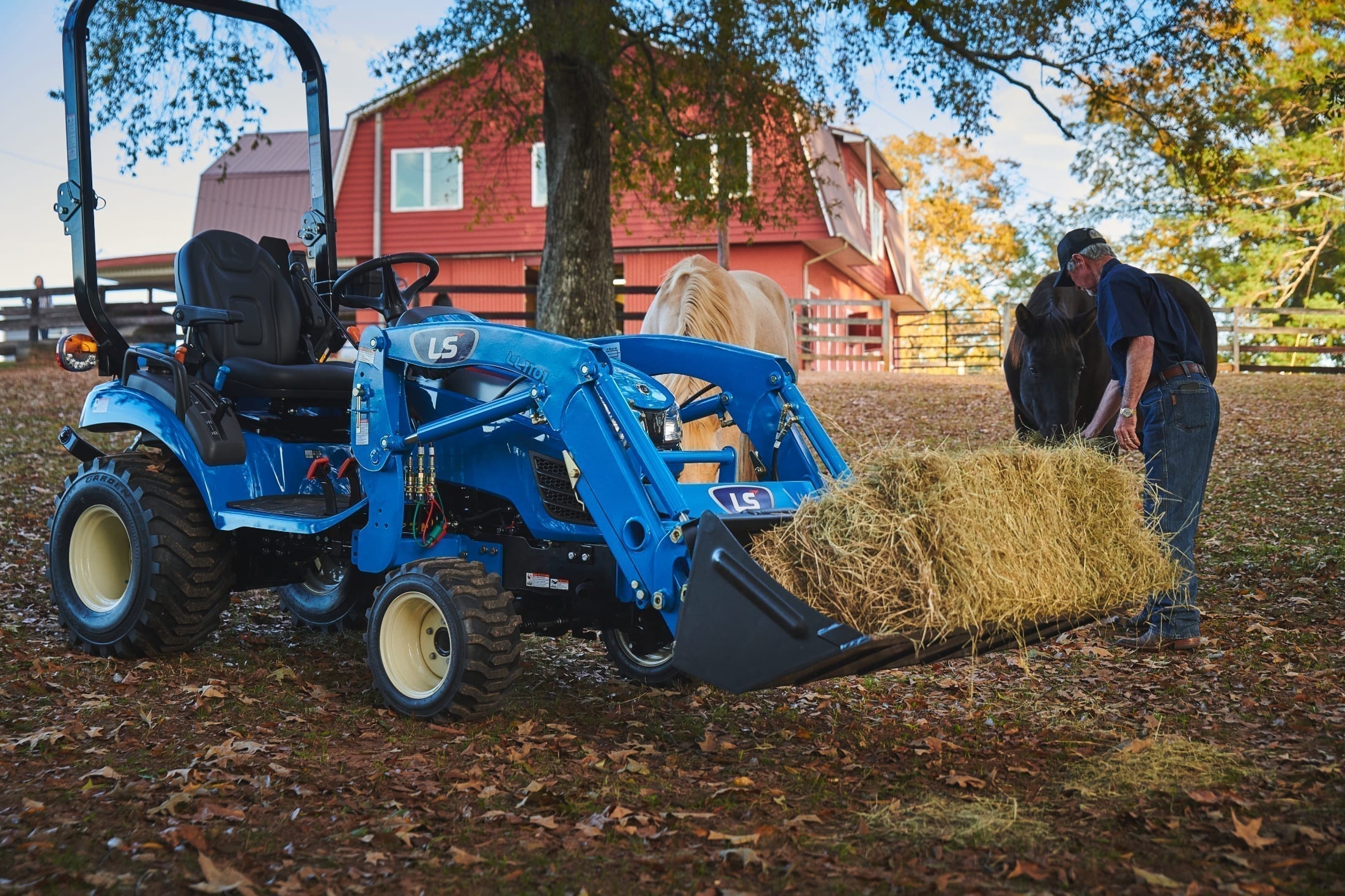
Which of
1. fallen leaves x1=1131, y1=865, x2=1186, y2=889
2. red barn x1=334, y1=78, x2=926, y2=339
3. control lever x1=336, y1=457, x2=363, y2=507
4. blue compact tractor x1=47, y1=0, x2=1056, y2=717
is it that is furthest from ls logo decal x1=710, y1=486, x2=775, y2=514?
red barn x1=334, y1=78, x2=926, y2=339

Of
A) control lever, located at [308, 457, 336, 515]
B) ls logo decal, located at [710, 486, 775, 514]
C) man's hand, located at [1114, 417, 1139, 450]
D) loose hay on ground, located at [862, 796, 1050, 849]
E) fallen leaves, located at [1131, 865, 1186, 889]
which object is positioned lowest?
loose hay on ground, located at [862, 796, 1050, 849]

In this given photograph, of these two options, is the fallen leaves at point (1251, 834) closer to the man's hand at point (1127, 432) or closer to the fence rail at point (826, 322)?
the man's hand at point (1127, 432)

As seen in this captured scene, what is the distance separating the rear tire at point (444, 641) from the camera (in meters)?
4.26

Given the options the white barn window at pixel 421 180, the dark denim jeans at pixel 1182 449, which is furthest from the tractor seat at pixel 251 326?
the white barn window at pixel 421 180

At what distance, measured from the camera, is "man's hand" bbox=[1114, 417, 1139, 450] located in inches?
214

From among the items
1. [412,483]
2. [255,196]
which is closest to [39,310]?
[255,196]

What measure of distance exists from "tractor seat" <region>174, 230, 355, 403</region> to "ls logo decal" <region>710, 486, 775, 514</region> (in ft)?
7.37

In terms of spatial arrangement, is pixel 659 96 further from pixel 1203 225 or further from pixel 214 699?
pixel 1203 225

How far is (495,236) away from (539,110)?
5.91m

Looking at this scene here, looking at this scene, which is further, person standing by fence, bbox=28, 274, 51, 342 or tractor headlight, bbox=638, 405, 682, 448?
person standing by fence, bbox=28, 274, 51, 342

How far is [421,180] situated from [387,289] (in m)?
20.0

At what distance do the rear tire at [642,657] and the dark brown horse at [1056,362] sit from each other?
100 inches

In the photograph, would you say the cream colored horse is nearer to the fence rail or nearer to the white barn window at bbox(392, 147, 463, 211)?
the fence rail

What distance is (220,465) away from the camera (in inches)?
209
